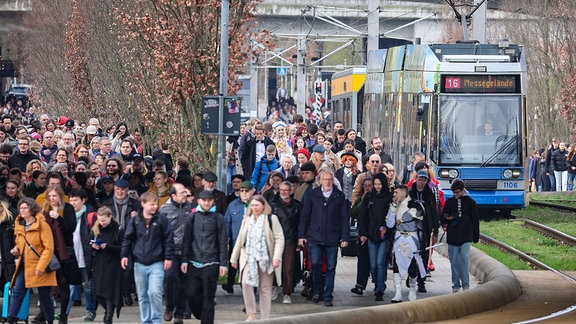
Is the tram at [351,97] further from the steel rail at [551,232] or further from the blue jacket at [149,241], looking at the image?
the blue jacket at [149,241]

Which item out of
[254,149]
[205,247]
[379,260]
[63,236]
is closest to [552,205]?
[254,149]

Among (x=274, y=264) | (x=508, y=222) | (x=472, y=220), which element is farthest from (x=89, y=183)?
(x=508, y=222)

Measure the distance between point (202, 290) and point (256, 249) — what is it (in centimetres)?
73

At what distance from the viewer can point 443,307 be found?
17.9 metres

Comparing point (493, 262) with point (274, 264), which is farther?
point (493, 262)

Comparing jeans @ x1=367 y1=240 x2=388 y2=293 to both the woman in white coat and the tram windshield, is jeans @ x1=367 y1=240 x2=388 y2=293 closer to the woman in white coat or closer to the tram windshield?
the woman in white coat

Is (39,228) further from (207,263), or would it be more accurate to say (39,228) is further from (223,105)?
(223,105)

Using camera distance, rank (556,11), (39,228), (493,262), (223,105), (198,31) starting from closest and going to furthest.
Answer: (39,228) < (223,105) < (493,262) < (198,31) < (556,11)

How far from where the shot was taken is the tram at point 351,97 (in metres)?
43.9

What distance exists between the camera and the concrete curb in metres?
16.1

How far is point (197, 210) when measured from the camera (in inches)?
639

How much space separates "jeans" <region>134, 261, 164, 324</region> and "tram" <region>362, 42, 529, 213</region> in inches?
571

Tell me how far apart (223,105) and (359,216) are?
8.62ft

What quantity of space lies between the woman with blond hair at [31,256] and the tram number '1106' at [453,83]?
48.7ft
